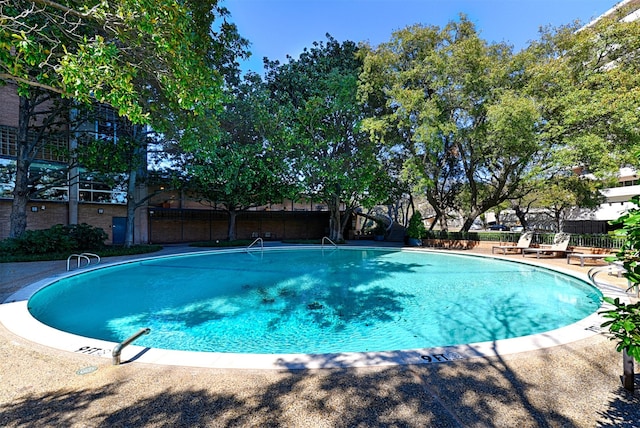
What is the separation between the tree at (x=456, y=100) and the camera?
1279 centimetres

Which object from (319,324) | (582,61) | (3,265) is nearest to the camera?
(319,324)

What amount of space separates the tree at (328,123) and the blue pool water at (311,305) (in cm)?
733

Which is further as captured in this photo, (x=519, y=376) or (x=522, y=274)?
(x=522, y=274)

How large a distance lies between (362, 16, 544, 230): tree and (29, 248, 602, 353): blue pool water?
5.57m

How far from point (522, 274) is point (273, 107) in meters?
13.8

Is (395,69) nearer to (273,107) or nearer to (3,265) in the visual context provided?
(273,107)

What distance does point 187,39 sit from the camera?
17.5 feet

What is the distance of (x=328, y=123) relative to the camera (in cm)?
1811

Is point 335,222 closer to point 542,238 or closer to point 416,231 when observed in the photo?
point 416,231

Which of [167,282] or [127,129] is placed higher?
[127,129]

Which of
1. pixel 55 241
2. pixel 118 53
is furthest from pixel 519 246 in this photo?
pixel 55 241

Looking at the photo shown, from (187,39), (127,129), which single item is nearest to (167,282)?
(187,39)

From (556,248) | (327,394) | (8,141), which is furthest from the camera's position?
(8,141)

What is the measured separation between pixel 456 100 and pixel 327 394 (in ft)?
49.8
